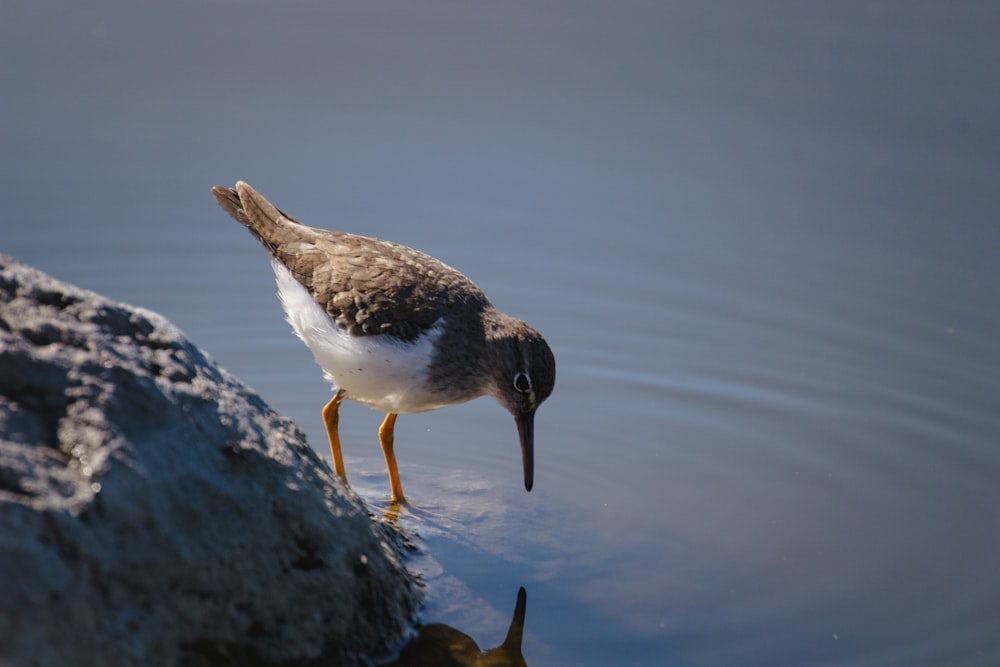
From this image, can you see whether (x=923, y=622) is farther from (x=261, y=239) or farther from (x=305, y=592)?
(x=261, y=239)

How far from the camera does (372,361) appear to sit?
20.3ft

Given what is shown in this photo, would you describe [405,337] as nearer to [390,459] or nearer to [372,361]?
[372,361]

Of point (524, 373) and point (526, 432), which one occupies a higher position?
point (524, 373)

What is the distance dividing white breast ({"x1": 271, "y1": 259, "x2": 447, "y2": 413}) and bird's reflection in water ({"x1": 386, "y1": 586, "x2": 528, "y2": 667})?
1747mm

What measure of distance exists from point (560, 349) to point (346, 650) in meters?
4.49

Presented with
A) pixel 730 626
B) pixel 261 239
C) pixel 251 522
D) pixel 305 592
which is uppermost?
pixel 261 239

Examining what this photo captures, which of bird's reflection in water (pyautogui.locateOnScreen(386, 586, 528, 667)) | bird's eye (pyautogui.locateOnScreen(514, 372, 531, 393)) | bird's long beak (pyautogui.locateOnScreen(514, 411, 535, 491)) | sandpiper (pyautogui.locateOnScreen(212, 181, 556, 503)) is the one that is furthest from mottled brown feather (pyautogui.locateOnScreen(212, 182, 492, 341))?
bird's reflection in water (pyautogui.locateOnScreen(386, 586, 528, 667))

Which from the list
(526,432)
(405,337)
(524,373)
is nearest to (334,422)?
(405,337)

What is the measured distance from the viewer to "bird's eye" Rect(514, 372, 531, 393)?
625 cm

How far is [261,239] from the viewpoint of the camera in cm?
714

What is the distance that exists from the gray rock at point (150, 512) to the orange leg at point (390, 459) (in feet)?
6.94

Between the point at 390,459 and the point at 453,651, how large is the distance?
209 cm

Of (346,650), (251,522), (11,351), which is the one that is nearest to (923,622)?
(346,650)

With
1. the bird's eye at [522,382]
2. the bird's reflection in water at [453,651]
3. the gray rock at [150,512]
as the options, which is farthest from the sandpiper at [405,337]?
the gray rock at [150,512]
